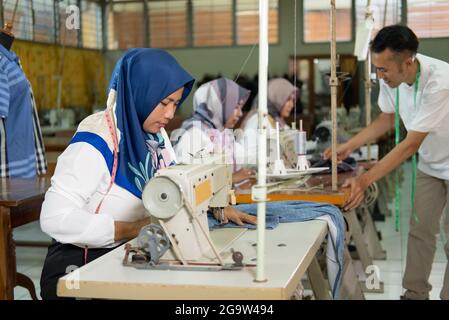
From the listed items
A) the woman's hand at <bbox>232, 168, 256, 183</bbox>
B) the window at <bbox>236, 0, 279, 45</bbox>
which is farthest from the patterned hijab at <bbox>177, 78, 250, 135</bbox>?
the window at <bbox>236, 0, 279, 45</bbox>

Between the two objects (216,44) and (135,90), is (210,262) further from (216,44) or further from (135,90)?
(216,44)

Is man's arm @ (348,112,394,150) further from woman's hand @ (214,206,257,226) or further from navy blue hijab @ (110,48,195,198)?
navy blue hijab @ (110,48,195,198)

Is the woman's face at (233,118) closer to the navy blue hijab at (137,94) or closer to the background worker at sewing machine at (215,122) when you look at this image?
the background worker at sewing machine at (215,122)

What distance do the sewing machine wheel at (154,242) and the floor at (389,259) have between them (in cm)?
187

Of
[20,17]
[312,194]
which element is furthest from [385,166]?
[20,17]

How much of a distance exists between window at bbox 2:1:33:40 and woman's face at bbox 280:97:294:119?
1.97 m

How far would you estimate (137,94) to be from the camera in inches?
70.3

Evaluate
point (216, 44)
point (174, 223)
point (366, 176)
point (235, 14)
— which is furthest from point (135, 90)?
point (216, 44)

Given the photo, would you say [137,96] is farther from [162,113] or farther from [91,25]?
[91,25]

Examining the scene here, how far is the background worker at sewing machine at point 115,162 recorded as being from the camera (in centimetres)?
169

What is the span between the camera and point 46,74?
584 centimetres

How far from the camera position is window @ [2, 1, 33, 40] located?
2658 millimetres

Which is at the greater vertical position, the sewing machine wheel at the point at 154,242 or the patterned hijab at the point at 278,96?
the patterned hijab at the point at 278,96

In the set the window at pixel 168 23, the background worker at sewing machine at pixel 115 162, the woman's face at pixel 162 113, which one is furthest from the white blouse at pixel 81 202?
the window at pixel 168 23
